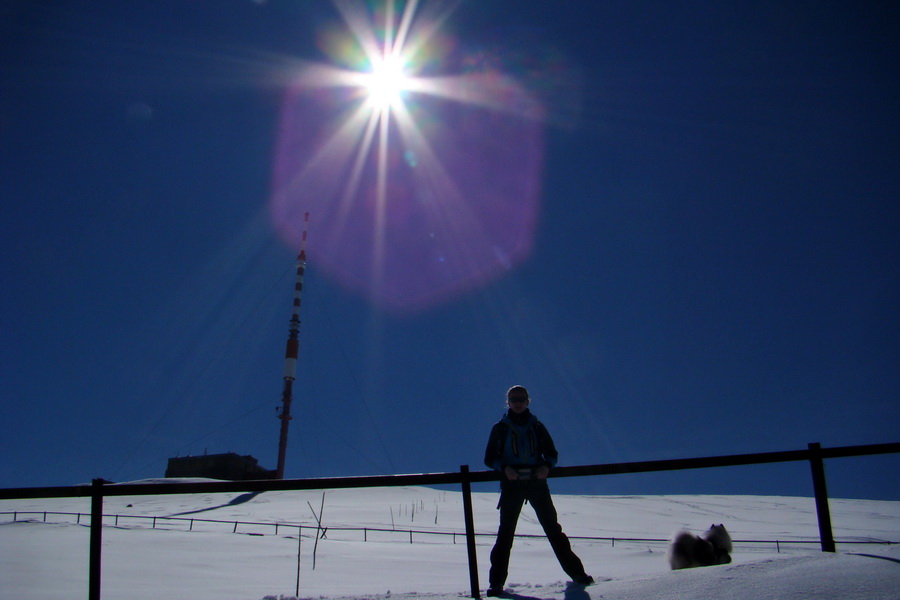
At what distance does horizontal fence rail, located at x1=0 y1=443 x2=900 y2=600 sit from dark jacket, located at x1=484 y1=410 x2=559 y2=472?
21 cm

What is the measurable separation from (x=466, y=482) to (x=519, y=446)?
0.66 m

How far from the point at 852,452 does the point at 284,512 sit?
38684 millimetres

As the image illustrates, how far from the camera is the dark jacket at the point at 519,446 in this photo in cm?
544

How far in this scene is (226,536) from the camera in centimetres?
2169

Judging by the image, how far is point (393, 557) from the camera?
54.9ft

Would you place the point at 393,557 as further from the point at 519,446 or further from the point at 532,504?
the point at 519,446

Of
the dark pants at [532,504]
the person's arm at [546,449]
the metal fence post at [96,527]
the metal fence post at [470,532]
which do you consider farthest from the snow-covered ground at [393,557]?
the metal fence post at [96,527]

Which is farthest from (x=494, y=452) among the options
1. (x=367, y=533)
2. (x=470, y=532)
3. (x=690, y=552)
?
(x=367, y=533)

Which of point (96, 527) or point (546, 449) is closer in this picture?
point (96, 527)

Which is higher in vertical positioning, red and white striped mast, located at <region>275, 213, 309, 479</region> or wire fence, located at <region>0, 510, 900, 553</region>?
red and white striped mast, located at <region>275, 213, 309, 479</region>

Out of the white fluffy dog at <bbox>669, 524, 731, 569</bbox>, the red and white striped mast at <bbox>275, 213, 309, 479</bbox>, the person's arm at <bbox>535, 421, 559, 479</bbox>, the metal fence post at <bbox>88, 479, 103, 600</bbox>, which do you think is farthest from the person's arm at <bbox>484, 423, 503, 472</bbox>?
the red and white striped mast at <bbox>275, 213, 309, 479</bbox>

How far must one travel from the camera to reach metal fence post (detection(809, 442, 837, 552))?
5.14 meters

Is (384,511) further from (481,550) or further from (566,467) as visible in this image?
(566,467)

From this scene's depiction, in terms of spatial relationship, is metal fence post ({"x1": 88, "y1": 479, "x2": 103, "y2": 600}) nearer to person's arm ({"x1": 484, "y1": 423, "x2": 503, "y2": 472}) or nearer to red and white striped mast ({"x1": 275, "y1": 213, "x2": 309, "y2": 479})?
person's arm ({"x1": 484, "y1": 423, "x2": 503, "y2": 472})
